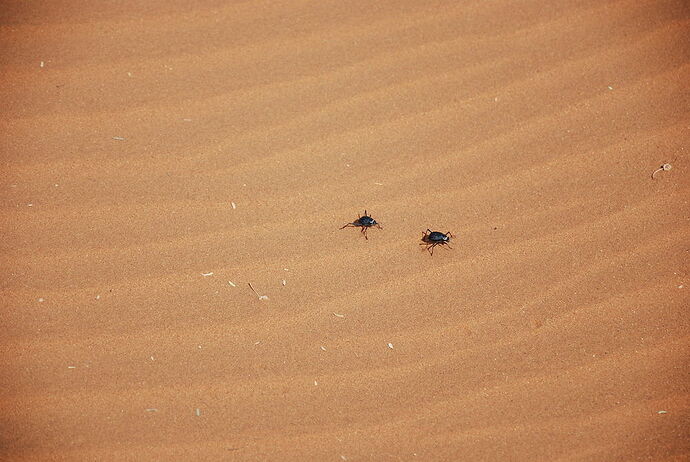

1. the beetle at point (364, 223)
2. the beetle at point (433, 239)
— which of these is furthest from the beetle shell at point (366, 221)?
the beetle at point (433, 239)

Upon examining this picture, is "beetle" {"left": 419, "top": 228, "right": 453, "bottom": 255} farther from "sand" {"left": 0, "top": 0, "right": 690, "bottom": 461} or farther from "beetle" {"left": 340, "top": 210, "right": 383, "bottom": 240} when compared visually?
"beetle" {"left": 340, "top": 210, "right": 383, "bottom": 240}

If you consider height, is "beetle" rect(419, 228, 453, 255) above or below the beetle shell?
below

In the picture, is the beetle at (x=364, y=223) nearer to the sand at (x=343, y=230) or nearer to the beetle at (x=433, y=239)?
the sand at (x=343, y=230)

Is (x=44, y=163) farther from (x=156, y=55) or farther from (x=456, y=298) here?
(x=456, y=298)

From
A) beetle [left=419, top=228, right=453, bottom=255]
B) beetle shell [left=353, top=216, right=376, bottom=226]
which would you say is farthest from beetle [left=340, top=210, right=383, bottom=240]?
beetle [left=419, top=228, right=453, bottom=255]

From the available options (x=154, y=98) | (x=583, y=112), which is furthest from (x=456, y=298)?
(x=154, y=98)

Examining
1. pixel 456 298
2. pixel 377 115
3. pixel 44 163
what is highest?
pixel 377 115
